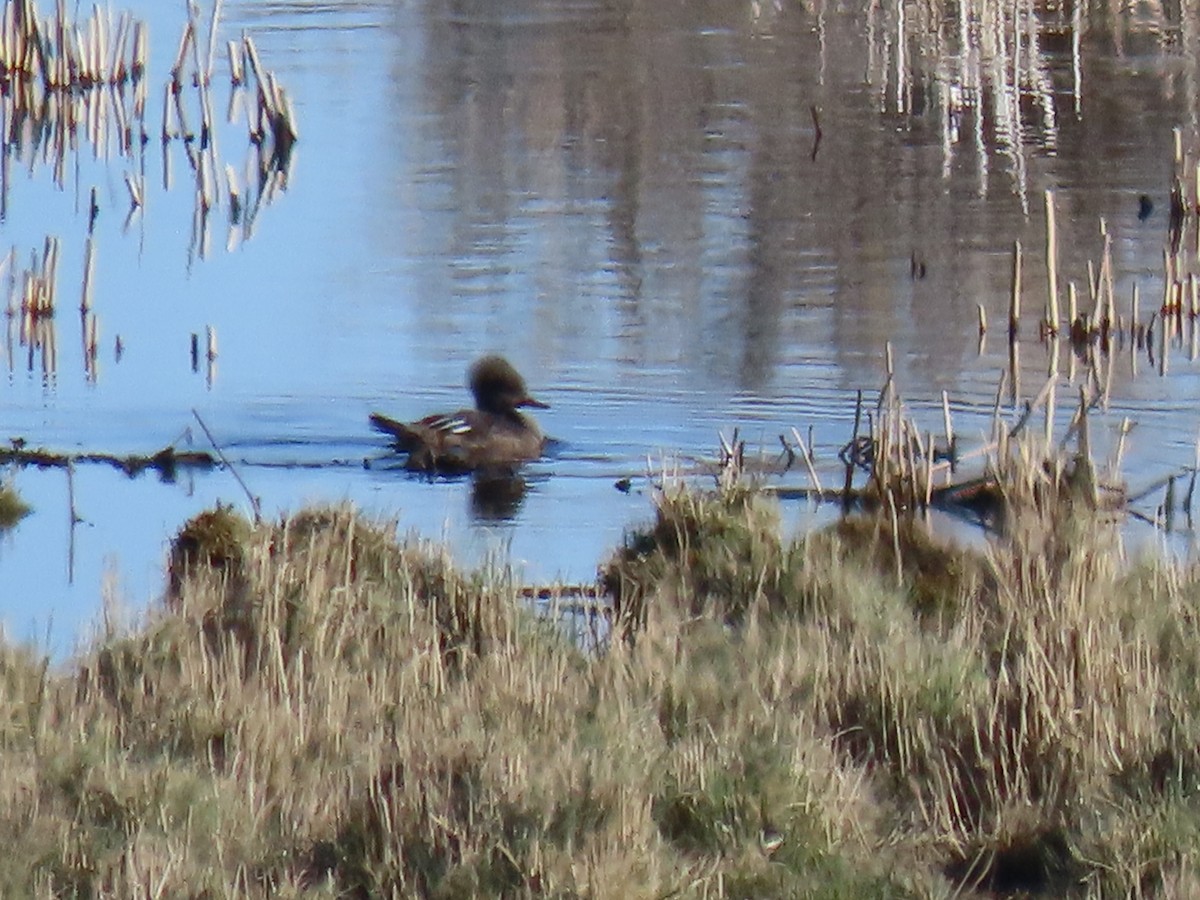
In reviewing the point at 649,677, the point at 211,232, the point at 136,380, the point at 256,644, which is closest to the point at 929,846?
the point at 649,677

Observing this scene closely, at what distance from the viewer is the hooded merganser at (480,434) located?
11984mm

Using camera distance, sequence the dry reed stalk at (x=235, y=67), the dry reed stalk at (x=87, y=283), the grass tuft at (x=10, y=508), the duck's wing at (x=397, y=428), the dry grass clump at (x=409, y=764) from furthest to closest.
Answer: the dry reed stalk at (x=235, y=67)
the dry reed stalk at (x=87, y=283)
the duck's wing at (x=397, y=428)
the grass tuft at (x=10, y=508)
the dry grass clump at (x=409, y=764)

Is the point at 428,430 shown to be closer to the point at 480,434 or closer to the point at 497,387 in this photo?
the point at 480,434

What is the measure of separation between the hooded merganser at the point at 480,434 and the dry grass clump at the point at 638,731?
3.60 m

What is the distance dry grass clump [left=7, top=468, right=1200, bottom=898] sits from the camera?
523 cm

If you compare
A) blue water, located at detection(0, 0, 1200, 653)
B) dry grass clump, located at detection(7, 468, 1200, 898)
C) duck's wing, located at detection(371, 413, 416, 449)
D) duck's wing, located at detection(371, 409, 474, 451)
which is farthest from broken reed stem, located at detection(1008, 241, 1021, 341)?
dry grass clump, located at detection(7, 468, 1200, 898)

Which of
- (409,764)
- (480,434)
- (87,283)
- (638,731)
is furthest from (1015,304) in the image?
(409,764)

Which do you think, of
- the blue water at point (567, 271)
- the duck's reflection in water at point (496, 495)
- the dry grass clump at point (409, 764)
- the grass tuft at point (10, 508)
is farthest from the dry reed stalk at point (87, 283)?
the dry grass clump at point (409, 764)

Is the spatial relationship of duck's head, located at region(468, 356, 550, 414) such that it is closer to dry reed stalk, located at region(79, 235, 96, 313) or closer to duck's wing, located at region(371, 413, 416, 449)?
duck's wing, located at region(371, 413, 416, 449)

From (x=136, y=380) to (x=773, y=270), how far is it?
17.1 feet

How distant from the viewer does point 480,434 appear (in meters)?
12.0

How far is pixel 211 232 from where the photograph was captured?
1888cm

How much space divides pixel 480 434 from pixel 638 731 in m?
6.11

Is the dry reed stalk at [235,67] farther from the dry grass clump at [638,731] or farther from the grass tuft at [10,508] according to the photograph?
the dry grass clump at [638,731]
